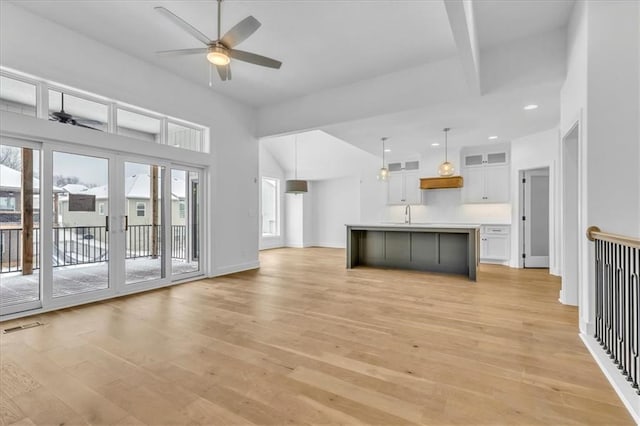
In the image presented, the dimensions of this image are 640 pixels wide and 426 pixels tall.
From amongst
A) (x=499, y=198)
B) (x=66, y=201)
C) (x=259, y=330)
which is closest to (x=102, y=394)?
(x=259, y=330)

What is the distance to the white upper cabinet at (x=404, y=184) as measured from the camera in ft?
27.1

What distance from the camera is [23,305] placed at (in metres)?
3.47

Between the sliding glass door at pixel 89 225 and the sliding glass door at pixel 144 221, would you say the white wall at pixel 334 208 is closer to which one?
the sliding glass door at pixel 89 225

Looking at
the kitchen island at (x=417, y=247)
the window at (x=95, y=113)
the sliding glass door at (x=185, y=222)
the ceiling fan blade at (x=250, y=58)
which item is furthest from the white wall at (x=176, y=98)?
the kitchen island at (x=417, y=247)

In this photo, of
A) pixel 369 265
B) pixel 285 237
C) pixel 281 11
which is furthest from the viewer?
pixel 285 237

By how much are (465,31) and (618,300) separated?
255 centimetres

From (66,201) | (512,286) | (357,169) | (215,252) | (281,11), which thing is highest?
(281,11)

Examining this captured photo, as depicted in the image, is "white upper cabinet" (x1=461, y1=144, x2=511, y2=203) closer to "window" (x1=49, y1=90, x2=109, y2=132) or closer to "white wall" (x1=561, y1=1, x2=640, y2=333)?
"white wall" (x1=561, y1=1, x2=640, y2=333)

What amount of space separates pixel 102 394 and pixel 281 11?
12.6 feet

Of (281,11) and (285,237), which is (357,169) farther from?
(281,11)

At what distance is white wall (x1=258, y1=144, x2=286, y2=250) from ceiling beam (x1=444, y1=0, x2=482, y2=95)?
7247 millimetres

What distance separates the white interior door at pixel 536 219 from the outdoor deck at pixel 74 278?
22.6 ft

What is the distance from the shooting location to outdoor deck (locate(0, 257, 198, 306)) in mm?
3648

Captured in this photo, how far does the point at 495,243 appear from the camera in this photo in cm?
690
